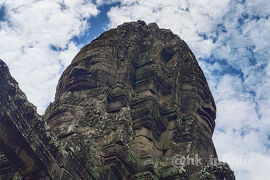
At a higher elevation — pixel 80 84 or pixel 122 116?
pixel 80 84

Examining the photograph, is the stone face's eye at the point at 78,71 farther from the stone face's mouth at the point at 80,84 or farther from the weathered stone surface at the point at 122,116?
the stone face's mouth at the point at 80,84

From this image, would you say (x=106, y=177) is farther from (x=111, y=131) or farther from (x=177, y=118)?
(x=177, y=118)

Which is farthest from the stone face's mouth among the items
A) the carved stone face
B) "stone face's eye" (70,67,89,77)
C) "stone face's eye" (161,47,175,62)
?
"stone face's eye" (161,47,175,62)

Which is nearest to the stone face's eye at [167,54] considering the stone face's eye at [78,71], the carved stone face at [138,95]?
the carved stone face at [138,95]

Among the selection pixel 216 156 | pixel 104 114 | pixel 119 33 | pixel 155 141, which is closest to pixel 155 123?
pixel 155 141

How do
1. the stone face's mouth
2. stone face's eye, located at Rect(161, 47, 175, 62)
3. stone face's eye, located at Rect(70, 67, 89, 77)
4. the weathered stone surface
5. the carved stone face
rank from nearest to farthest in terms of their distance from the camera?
the weathered stone surface < the carved stone face < the stone face's mouth < stone face's eye, located at Rect(70, 67, 89, 77) < stone face's eye, located at Rect(161, 47, 175, 62)

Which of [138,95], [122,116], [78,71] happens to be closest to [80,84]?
[78,71]

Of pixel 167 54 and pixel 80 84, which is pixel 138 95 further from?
pixel 167 54

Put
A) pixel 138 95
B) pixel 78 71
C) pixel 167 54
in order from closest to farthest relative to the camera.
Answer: pixel 138 95
pixel 78 71
pixel 167 54

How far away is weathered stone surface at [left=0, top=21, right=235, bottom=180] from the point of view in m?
12.5

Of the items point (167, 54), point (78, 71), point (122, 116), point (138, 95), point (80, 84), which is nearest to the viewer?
point (122, 116)

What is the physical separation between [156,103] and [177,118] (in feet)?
3.98

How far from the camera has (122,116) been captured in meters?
18.2

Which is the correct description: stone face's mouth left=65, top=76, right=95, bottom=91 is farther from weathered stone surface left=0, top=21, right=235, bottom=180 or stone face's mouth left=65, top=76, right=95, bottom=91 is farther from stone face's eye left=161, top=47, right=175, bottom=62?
stone face's eye left=161, top=47, right=175, bottom=62
